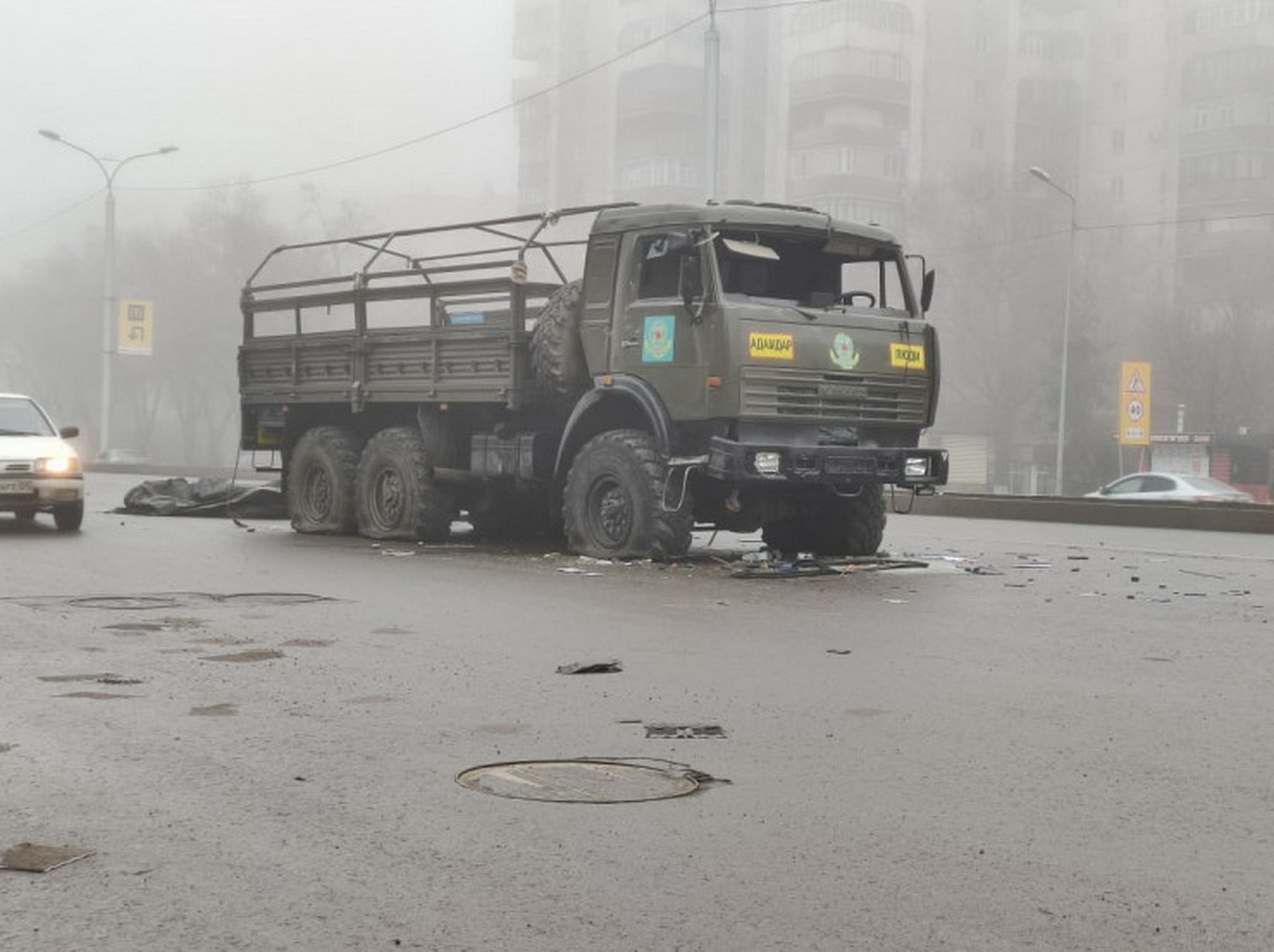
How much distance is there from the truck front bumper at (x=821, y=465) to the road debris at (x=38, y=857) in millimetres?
8210

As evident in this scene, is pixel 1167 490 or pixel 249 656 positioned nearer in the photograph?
pixel 249 656

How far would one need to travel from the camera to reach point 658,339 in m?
12.3

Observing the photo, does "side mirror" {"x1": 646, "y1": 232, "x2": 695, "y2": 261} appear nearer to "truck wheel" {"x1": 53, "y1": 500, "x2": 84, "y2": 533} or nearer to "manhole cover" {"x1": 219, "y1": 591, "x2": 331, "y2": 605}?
"manhole cover" {"x1": 219, "y1": 591, "x2": 331, "y2": 605}

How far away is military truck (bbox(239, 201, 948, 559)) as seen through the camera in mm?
12094

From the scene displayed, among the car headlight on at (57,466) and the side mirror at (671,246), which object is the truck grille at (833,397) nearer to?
the side mirror at (671,246)

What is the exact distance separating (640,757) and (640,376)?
751 cm

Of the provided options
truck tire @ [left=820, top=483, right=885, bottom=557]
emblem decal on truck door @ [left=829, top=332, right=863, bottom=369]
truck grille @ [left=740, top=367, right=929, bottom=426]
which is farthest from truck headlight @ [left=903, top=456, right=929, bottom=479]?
emblem decal on truck door @ [left=829, top=332, right=863, bottom=369]

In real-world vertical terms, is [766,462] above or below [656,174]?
below

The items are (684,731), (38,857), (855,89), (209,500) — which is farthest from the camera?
(855,89)

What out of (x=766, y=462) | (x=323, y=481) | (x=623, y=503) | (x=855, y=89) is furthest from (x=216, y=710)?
(x=855, y=89)

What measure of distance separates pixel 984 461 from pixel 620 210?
1907 inches

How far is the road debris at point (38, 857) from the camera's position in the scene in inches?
147

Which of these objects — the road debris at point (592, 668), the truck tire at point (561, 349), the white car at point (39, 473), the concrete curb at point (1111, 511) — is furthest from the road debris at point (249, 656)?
the concrete curb at point (1111, 511)

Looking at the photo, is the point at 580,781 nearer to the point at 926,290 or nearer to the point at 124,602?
the point at 124,602
